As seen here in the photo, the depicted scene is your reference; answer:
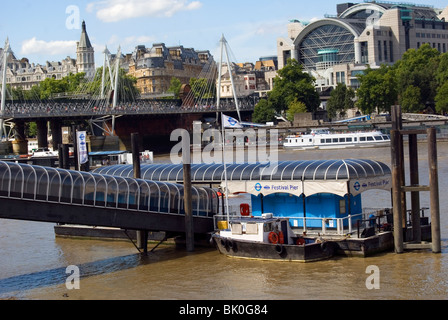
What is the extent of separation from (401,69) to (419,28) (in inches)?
1454

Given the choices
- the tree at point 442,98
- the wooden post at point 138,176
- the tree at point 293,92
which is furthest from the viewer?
the tree at point 293,92

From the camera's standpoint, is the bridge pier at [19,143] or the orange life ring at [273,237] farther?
the bridge pier at [19,143]

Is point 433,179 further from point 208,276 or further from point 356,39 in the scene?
point 356,39

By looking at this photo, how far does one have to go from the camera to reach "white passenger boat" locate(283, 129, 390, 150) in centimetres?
9556

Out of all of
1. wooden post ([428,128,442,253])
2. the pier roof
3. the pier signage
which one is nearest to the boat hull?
the pier roof

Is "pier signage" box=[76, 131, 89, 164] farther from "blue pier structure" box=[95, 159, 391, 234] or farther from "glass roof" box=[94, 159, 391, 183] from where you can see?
"blue pier structure" box=[95, 159, 391, 234]

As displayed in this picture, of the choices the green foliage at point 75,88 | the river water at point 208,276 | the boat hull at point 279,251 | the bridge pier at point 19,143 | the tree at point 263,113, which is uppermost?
the green foliage at point 75,88

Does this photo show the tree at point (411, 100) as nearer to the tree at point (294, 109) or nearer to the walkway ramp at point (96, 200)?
the tree at point (294, 109)

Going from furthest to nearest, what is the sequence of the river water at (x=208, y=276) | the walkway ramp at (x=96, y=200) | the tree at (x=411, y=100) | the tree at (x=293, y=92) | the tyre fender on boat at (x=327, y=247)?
the tree at (x=293, y=92), the tree at (x=411, y=100), the tyre fender on boat at (x=327, y=247), the walkway ramp at (x=96, y=200), the river water at (x=208, y=276)

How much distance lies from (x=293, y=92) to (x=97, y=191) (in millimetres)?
103840

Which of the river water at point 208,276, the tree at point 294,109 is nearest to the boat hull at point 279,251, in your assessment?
the river water at point 208,276

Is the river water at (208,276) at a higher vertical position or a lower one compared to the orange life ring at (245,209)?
lower

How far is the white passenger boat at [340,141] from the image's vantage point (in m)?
95.6
